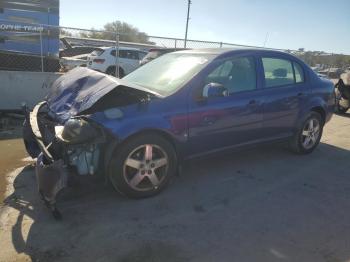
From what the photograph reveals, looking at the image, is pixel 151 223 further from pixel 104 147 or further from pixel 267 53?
pixel 267 53

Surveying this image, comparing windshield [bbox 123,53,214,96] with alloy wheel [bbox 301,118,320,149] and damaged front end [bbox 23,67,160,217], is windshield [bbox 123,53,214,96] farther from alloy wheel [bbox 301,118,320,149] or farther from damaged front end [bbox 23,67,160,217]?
alloy wheel [bbox 301,118,320,149]

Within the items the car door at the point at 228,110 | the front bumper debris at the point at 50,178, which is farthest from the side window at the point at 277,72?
the front bumper debris at the point at 50,178

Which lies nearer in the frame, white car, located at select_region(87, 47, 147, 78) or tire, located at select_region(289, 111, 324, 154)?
tire, located at select_region(289, 111, 324, 154)

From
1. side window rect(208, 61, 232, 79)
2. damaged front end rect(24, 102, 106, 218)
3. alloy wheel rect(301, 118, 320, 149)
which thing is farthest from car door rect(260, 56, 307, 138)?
damaged front end rect(24, 102, 106, 218)

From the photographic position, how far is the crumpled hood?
13.0ft

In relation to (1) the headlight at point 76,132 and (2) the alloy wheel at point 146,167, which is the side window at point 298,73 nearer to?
(2) the alloy wheel at point 146,167

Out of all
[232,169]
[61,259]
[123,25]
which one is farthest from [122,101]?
[123,25]

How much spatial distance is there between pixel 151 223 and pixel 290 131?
3004mm

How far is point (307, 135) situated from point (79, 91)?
3709 millimetres

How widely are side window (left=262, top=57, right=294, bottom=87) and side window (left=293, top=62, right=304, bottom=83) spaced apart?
95mm

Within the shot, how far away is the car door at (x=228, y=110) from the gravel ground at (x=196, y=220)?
1.80 ft

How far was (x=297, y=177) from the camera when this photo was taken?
5.09m

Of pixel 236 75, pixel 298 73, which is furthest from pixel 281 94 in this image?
pixel 236 75

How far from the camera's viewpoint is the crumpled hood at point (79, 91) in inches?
156
